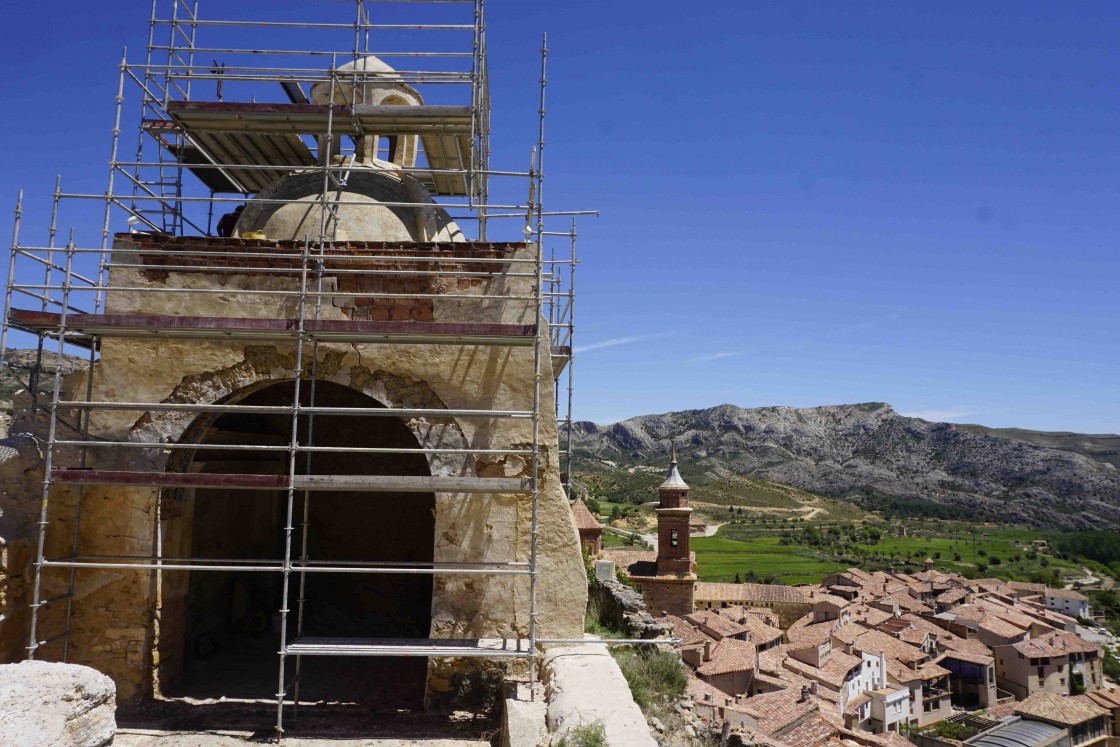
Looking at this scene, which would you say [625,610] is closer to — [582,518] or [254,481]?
[254,481]

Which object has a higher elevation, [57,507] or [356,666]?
[57,507]

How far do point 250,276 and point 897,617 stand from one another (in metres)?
44.0

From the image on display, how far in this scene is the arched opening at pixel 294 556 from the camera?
23.9ft

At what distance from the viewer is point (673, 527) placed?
31.1 meters

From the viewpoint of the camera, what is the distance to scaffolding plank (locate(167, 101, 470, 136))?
27.4 ft

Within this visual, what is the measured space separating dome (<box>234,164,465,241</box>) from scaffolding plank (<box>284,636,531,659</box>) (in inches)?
163

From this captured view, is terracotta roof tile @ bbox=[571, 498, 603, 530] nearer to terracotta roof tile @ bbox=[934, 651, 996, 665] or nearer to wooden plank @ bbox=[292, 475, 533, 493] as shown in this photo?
wooden plank @ bbox=[292, 475, 533, 493]

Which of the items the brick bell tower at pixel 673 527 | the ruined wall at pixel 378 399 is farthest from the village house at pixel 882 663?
the ruined wall at pixel 378 399

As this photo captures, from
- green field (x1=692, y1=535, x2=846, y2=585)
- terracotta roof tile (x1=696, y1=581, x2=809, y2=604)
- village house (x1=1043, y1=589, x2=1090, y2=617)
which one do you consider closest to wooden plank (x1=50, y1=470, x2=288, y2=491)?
terracotta roof tile (x1=696, y1=581, x2=809, y2=604)

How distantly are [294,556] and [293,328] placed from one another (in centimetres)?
564

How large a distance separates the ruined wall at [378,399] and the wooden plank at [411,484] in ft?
1.45

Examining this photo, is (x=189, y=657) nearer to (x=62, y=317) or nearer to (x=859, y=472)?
(x=62, y=317)

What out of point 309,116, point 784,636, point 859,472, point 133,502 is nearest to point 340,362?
point 133,502

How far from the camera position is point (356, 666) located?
824cm
